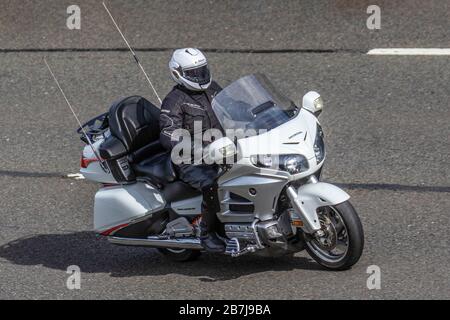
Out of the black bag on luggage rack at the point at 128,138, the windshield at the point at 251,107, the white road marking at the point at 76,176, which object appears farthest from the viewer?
the white road marking at the point at 76,176

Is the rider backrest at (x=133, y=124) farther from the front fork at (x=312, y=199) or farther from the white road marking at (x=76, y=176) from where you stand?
the white road marking at (x=76, y=176)

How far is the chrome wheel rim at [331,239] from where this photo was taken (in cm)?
742

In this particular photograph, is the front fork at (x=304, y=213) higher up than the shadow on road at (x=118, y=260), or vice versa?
the front fork at (x=304, y=213)

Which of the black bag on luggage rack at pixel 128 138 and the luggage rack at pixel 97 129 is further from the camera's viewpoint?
the luggage rack at pixel 97 129

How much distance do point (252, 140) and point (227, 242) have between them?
2.90 feet

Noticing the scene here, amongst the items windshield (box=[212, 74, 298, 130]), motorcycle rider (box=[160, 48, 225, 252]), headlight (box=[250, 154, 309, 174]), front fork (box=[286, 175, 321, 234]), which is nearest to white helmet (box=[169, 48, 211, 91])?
motorcycle rider (box=[160, 48, 225, 252])

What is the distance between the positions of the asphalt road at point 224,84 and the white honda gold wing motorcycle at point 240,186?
270 millimetres

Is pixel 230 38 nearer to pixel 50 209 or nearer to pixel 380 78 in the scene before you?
pixel 380 78

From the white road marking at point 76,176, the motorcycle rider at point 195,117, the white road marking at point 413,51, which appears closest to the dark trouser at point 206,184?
the motorcycle rider at point 195,117

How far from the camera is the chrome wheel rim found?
742cm

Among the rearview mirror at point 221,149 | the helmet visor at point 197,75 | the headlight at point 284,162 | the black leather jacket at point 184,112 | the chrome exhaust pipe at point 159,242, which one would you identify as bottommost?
the chrome exhaust pipe at point 159,242

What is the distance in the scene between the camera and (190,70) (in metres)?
8.01

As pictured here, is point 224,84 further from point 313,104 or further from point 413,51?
point 313,104

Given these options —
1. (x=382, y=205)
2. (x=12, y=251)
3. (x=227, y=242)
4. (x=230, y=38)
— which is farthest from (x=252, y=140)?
(x=230, y=38)
